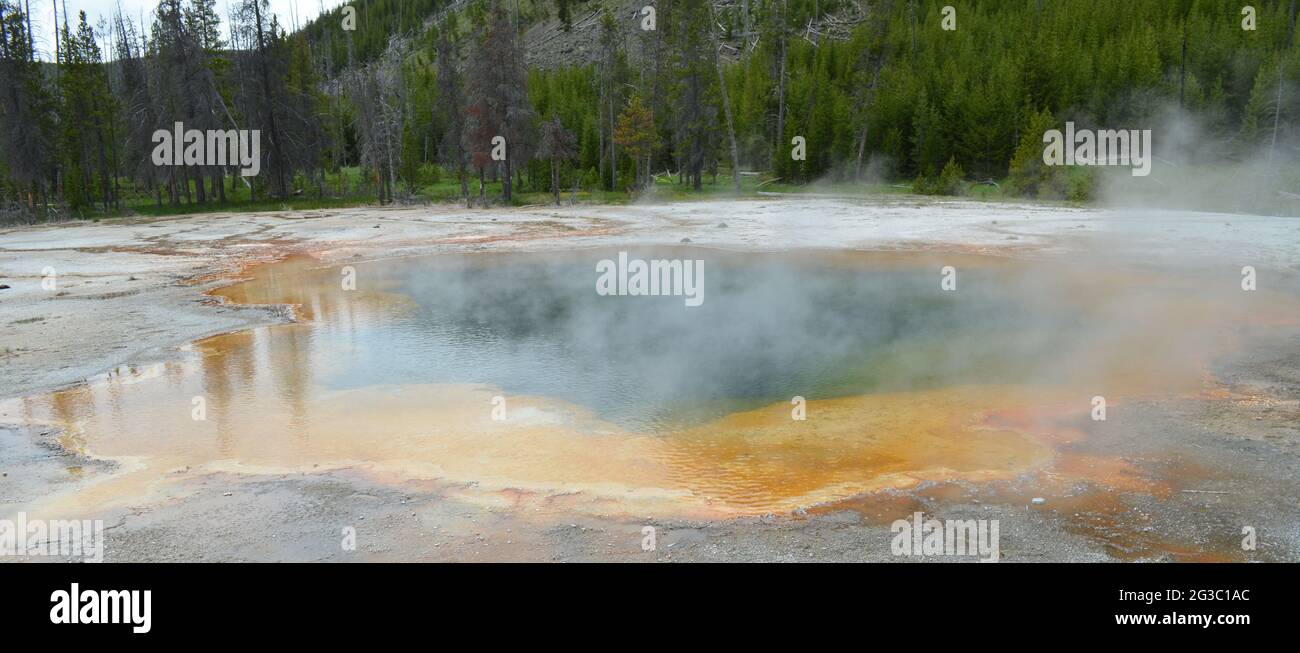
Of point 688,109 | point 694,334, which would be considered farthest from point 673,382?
point 688,109

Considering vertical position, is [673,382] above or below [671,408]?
above

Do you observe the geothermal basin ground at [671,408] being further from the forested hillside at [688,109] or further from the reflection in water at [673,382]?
the forested hillside at [688,109]

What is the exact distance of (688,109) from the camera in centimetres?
4288

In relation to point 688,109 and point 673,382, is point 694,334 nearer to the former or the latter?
point 673,382

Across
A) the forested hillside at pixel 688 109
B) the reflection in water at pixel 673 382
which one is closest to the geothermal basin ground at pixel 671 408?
the reflection in water at pixel 673 382

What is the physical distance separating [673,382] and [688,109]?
3417cm

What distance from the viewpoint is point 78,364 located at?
11461 mm

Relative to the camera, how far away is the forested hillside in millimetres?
37250

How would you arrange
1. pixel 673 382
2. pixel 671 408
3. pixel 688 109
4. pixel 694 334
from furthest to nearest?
pixel 688 109 → pixel 694 334 → pixel 673 382 → pixel 671 408

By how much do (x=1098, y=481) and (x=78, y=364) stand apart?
494 inches

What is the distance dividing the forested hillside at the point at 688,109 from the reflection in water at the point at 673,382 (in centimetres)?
2177

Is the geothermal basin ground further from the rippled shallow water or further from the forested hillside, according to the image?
the forested hillside

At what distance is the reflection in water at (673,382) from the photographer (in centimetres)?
794

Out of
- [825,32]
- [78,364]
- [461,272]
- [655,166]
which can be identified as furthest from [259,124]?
[825,32]
